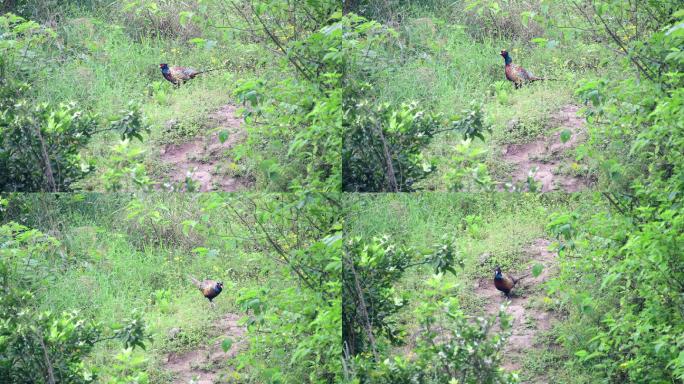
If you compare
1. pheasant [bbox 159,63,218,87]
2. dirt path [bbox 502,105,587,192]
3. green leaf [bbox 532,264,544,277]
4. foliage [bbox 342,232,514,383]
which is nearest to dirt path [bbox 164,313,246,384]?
foliage [bbox 342,232,514,383]

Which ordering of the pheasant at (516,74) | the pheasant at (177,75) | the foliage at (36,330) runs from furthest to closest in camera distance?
1. the pheasant at (177,75)
2. the pheasant at (516,74)
3. the foliage at (36,330)

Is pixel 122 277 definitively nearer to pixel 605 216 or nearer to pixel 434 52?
pixel 434 52

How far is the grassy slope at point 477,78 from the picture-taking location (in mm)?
5293

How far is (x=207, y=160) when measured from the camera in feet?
17.6

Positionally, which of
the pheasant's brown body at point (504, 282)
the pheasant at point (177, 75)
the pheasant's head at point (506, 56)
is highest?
the pheasant's head at point (506, 56)

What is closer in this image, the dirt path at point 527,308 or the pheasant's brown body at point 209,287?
the dirt path at point 527,308

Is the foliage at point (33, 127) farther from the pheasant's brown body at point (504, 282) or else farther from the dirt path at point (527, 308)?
the dirt path at point (527, 308)

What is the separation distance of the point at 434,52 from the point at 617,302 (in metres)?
1.59

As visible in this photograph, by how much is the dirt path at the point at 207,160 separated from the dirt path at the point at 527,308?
150 cm

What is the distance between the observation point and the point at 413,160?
17.4ft

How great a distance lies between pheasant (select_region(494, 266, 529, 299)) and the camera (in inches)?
208

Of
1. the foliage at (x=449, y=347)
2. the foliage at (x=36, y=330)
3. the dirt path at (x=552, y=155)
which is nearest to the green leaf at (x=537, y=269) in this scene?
the foliage at (x=449, y=347)

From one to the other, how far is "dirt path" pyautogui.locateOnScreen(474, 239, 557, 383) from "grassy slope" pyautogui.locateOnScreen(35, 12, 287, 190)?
1.64 m

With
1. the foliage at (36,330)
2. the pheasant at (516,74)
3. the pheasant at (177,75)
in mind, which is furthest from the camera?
the pheasant at (177,75)
